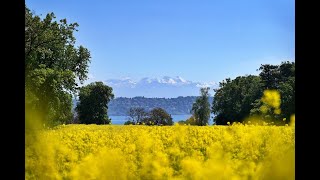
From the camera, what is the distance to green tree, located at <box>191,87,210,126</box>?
2342 millimetres

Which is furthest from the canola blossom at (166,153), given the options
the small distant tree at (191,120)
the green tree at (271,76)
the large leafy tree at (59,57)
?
the large leafy tree at (59,57)

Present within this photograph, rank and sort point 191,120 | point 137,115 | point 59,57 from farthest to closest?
1. point 59,57
2. point 137,115
3. point 191,120

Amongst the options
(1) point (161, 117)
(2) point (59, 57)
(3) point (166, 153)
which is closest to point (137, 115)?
(1) point (161, 117)

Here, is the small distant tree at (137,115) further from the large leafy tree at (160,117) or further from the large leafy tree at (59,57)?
the large leafy tree at (59,57)

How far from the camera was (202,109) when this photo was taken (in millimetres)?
2490

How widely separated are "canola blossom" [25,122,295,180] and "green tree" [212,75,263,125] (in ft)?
0.94

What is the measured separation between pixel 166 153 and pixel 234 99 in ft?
2.86

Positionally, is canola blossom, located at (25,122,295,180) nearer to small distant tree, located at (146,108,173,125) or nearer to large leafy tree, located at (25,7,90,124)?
small distant tree, located at (146,108,173,125)

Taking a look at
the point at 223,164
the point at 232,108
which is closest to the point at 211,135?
the point at 223,164

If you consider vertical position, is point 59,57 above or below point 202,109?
above

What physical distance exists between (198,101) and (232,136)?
0.32m

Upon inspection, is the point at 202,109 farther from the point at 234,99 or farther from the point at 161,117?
the point at 234,99

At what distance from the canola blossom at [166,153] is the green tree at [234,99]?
→ 0.29 m
